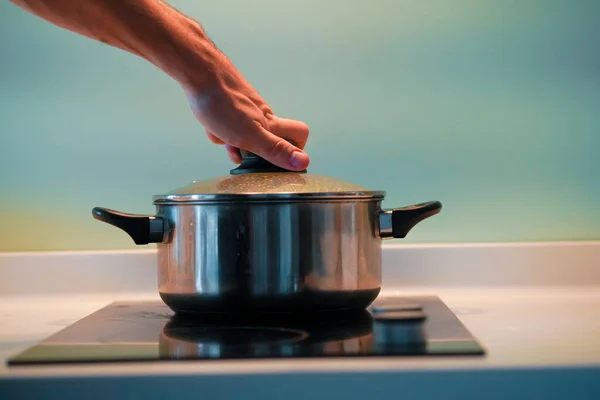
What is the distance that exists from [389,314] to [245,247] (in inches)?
5.9

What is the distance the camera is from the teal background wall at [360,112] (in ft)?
3.42

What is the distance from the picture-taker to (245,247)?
25.0 inches

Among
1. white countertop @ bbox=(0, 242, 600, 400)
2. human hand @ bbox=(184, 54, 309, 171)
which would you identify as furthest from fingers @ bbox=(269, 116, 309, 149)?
white countertop @ bbox=(0, 242, 600, 400)

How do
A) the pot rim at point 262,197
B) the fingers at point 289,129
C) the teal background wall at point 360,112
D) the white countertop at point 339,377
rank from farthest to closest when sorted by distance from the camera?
the teal background wall at point 360,112, the fingers at point 289,129, the pot rim at point 262,197, the white countertop at point 339,377

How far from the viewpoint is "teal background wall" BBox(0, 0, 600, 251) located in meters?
1.04

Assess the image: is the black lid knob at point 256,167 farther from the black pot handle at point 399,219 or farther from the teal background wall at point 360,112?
the teal background wall at point 360,112

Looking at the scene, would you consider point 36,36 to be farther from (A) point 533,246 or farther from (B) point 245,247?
(A) point 533,246

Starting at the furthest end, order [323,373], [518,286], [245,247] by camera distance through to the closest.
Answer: [518,286], [245,247], [323,373]

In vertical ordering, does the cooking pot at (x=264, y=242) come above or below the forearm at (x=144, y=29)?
below

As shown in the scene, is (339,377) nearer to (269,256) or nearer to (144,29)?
(269,256)

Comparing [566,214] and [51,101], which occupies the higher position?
[51,101]

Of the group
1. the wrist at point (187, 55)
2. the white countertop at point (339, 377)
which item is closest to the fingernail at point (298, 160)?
the wrist at point (187, 55)

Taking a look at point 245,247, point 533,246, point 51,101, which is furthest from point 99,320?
point 533,246

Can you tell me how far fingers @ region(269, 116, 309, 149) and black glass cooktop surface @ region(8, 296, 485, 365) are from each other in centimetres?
22
